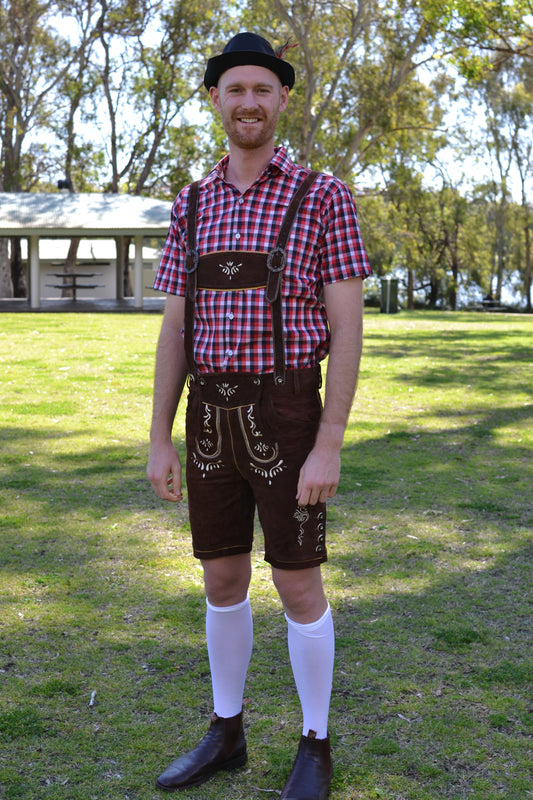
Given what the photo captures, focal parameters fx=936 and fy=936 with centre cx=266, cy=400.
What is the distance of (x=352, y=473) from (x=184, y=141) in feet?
115

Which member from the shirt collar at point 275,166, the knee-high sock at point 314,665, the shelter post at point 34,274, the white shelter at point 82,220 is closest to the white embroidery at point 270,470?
the knee-high sock at point 314,665

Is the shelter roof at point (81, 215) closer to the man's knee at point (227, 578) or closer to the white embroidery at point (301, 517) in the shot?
the man's knee at point (227, 578)

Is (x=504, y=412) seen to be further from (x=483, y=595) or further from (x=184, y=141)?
(x=184, y=141)

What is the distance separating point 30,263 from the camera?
29.8m

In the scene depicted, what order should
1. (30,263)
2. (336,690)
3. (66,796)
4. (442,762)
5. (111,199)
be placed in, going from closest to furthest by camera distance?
(66,796), (442,762), (336,690), (30,263), (111,199)

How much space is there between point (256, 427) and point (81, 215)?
29.9 meters

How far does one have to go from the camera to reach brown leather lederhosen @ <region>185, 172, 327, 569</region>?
2.78 meters

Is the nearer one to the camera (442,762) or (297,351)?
(297,351)

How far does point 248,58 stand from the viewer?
2.79 metres

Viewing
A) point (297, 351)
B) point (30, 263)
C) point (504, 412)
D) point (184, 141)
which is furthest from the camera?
point (184, 141)

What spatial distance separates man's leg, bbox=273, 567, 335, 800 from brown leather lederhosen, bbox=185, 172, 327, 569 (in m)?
0.11

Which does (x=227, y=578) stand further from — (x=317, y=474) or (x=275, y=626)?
(x=275, y=626)

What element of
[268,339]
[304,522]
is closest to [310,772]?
[304,522]

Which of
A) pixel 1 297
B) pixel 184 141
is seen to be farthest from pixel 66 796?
pixel 184 141
